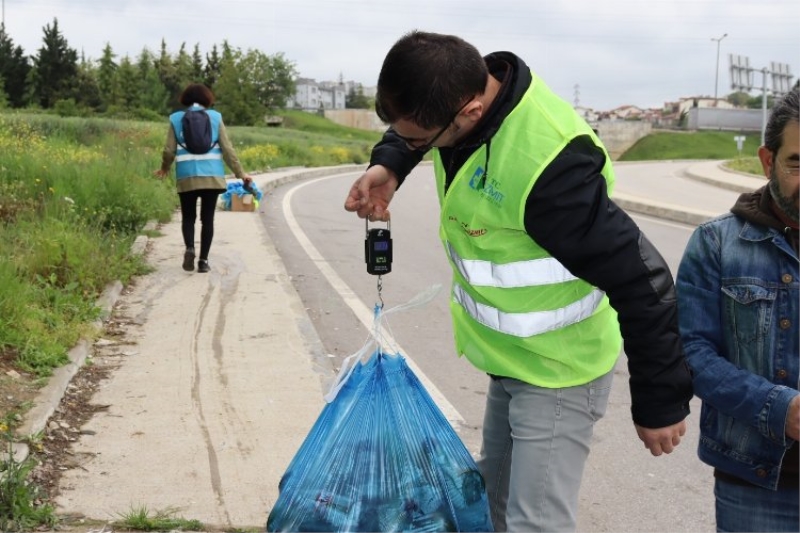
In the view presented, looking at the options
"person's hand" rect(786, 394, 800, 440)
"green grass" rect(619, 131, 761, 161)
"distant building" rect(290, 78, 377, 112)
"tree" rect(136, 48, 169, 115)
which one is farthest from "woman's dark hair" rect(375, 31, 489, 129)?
"distant building" rect(290, 78, 377, 112)

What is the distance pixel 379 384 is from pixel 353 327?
181 inches

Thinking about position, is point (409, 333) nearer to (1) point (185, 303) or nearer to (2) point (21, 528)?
(1) point (185, 303)

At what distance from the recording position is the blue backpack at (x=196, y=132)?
28.3 ft

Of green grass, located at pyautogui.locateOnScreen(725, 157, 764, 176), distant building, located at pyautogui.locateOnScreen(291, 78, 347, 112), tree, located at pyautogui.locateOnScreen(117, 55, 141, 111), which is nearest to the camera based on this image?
green grass, located at pyautogui.locateOnScreen(725, 157, 764, 176)

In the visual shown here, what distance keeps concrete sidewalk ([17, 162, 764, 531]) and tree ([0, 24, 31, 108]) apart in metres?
75.9

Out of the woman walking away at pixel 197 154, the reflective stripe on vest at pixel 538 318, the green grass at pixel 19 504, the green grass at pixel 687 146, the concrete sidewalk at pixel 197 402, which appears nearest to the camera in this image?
the reflective stripe on vest at pixel 538 318

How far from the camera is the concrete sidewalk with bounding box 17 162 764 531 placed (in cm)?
382

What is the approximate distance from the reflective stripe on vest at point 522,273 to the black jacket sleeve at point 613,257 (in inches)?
4.4

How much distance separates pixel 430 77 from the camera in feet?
6.68

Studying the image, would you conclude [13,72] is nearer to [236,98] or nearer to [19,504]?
[236,98]

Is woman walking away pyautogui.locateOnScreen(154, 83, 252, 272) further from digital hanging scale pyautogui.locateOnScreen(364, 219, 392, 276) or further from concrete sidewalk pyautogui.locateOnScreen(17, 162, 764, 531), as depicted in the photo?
digital hanging scale pyautogui.locateOnScreen(364, 219, 392, 276)

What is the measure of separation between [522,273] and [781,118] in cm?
68

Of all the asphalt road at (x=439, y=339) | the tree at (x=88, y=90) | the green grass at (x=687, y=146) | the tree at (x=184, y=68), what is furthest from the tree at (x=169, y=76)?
the asphalt road at (x=439, y=339)

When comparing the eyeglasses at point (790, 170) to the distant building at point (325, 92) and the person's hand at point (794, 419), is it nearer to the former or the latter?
the person's hand at point (794, 419)
